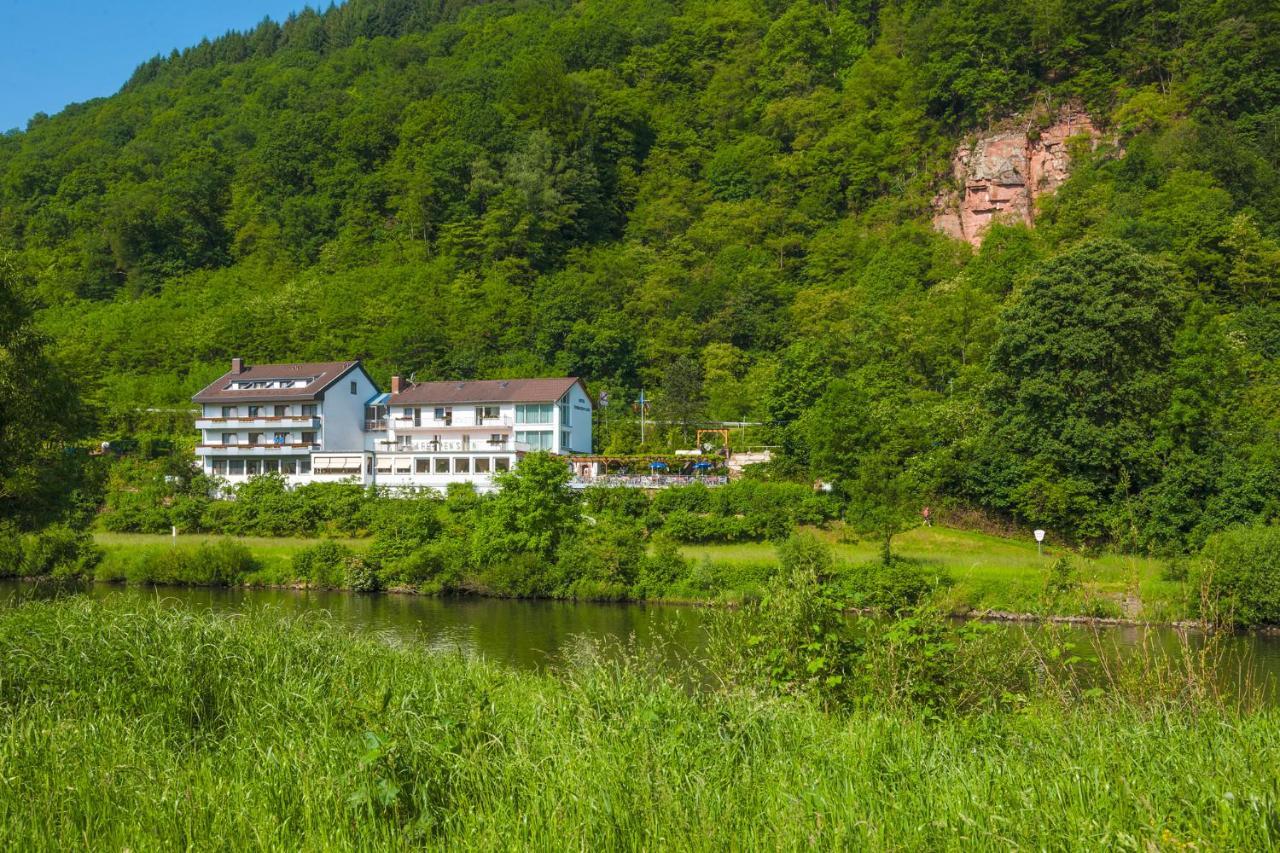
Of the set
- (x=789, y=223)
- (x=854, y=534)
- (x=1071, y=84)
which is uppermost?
(x=1071, y=84)

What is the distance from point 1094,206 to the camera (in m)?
62.4

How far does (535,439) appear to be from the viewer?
54844 mm

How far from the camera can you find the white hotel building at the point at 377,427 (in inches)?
2111

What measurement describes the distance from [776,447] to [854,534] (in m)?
9.89

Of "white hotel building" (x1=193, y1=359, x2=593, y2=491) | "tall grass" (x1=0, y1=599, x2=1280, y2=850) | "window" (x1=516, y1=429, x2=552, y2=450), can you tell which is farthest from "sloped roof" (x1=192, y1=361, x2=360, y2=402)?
"tall grass" (x1=0, y1=599, x2=1280, y2=850)

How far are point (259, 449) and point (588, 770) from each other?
54595mm

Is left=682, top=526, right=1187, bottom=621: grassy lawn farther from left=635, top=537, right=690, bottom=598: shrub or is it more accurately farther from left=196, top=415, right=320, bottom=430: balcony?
left=196, top=415, right=320, bottom=430: balcony

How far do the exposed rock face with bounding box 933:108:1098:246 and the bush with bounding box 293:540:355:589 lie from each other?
2295 inches

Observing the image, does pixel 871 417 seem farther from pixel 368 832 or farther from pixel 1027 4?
pixel 1027 4

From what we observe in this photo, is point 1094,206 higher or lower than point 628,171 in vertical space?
lower

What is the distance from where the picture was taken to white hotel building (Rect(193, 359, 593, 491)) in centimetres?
5362

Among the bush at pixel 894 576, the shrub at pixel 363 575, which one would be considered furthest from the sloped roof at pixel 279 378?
the bush at pixel 894 576

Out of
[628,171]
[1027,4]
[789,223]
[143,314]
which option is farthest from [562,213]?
[1027,4]

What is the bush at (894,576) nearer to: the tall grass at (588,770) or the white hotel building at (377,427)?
the tall grass at (588,770)
